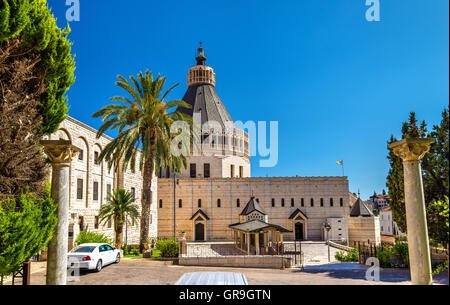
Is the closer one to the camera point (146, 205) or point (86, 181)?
point (146, 205)

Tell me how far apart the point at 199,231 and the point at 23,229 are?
33.5 m

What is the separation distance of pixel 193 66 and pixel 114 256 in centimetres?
4958

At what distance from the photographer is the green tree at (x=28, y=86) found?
465 inches

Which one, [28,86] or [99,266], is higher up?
[28,86]

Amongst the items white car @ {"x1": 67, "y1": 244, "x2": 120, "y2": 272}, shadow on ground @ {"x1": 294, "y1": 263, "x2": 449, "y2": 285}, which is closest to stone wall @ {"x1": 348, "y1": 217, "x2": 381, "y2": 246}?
shadow on ground @ {"x1": 294, "y1": 263, "x2": 449, "y2": 285}

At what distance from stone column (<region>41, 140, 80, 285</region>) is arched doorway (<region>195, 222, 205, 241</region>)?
32.6 meters

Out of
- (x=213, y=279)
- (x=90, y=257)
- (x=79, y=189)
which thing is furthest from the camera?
(x=79, y=189)

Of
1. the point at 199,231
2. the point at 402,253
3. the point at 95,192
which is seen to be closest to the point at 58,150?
the point at 402,253

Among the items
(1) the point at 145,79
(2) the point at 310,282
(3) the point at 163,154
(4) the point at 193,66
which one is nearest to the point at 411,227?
(2) the point at 310,282

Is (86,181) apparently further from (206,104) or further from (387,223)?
(387,223)

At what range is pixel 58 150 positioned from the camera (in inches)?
435

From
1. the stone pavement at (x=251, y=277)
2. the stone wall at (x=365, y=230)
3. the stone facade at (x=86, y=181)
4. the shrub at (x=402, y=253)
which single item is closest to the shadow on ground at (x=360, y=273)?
the stone pavement at (x=251, y=277)
